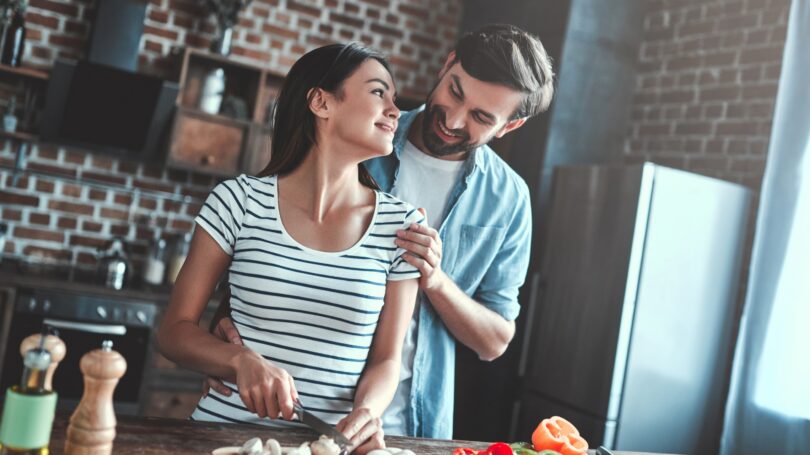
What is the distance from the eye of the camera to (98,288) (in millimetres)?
3535

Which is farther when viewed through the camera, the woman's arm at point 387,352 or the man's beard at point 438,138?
the man's beard at point 438,138

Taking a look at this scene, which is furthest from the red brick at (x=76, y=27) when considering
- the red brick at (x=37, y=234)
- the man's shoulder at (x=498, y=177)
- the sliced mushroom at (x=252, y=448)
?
the sliced mushroom at (x=252, y=448)

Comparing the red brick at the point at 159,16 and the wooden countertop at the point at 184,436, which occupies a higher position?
the red brick at the point at 159,16

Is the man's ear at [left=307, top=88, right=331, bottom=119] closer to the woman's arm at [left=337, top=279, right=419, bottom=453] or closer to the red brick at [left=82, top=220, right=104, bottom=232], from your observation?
the woman's arm at [left=337, top=279, right=419, bottom=453]

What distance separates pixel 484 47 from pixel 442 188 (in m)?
0.35

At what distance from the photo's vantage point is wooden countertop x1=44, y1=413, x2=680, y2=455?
1.25 m

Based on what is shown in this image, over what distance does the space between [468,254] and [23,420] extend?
116 cm

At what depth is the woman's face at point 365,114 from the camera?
5.33 feet

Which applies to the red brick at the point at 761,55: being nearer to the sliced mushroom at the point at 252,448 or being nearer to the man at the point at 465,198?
the man at the point at 465,198

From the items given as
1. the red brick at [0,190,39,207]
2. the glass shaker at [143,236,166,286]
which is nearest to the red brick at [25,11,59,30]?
the red brick at [0,190,39,207]

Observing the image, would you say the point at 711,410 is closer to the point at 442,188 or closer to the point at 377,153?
the point at 442,188

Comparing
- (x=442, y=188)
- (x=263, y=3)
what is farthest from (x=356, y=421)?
(x=263, y=3)

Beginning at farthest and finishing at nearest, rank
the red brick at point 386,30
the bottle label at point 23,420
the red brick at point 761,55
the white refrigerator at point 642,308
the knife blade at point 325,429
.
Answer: the red brick at point 386,30 → the red brick at point 761,55 → the white refrigerator at point 642,308 → the knife blade at point 325,429 → the bottle label at point 23,420

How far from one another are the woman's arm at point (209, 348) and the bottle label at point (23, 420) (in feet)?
1.37
